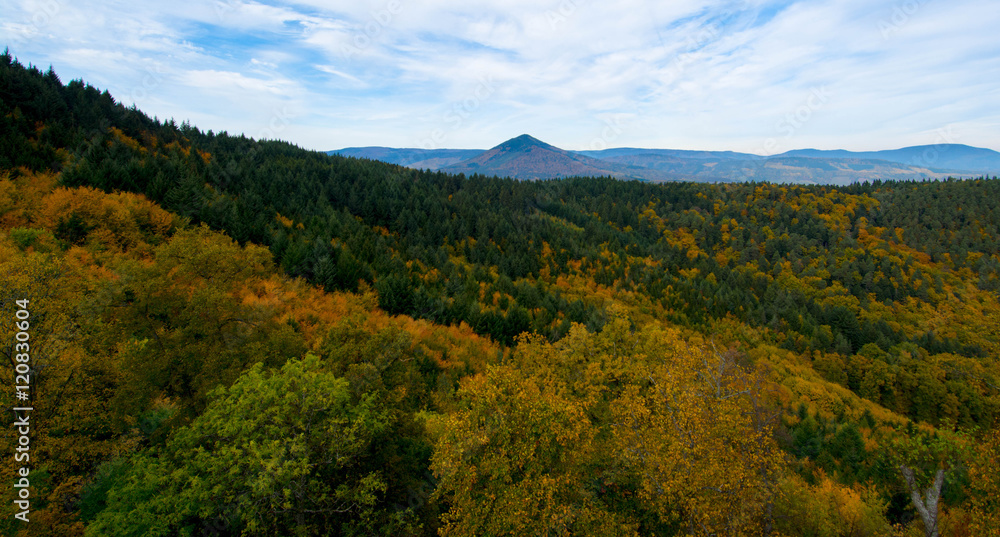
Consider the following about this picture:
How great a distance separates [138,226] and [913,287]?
179 metres

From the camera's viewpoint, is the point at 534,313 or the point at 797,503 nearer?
the point at 797,503

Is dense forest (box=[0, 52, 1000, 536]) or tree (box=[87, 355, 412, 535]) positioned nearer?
tree (box=[87, 355, 412, 535])

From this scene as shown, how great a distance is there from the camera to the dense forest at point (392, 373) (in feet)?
51.1

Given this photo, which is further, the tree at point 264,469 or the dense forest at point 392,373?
the dense forest at point 392,373

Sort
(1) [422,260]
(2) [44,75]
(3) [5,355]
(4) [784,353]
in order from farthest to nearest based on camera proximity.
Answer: (4) [784,353] → (1) [422,260] → (2) [44,75] → (3) [5,355]

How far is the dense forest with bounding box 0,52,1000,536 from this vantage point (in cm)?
1557

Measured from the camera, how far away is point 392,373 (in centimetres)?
2252

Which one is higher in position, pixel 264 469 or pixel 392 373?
pixel 392 373

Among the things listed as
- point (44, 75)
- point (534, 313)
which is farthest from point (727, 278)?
point (44, 75)

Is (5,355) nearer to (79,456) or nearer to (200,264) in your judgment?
(79,456)

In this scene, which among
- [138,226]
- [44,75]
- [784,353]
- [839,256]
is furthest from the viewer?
[839,256]

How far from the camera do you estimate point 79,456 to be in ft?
52.3

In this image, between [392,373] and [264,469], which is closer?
[264,469]

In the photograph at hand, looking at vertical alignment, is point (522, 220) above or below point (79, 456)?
above
